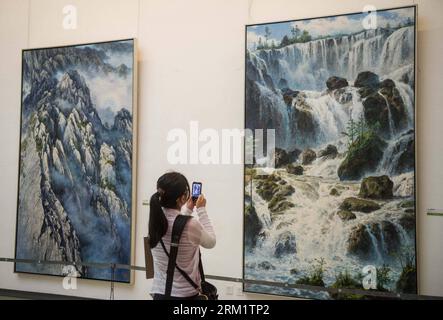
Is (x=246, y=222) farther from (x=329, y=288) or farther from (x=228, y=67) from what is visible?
(x=228, y=67)

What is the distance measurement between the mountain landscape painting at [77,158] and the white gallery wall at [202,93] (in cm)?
17

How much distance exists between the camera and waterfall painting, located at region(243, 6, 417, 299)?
414cm

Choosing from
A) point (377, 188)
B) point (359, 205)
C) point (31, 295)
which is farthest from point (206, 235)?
point (31, 295)

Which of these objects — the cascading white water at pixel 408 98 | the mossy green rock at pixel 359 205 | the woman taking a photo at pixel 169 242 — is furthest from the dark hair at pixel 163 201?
the cascading white water at pixel 408 98

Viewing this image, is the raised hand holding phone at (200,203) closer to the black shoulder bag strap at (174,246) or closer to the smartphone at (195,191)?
the smartphone at (195,191)

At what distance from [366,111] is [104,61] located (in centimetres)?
289

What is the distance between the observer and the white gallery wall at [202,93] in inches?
163

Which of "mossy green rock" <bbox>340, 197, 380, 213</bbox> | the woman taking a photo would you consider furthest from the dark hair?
"mossy green rock" <bbox>340, 197, 380, 213</bbox>

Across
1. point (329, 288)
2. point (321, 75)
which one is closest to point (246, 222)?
point (329, 288)

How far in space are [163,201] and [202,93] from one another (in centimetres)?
187

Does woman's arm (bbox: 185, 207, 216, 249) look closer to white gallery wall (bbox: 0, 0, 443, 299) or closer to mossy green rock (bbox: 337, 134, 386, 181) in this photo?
white gallery wall (bbox: 0, 0, 443, 299)

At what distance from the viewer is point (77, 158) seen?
536cm
